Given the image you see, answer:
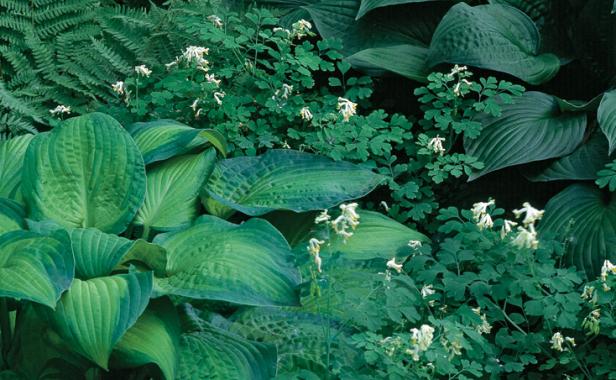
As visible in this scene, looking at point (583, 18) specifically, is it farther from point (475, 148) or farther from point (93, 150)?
point (93, 150)

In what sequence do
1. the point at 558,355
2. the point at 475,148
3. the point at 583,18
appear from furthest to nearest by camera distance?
the point at 583,18, the point at 475,148, the point at 558,355

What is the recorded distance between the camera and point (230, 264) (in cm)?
227

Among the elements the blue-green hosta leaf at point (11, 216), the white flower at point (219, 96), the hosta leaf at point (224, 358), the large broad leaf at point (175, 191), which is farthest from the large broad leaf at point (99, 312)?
the white flower at point (219, 96)

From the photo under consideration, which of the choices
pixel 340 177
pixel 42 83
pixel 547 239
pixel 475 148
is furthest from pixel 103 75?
pixel 547 239

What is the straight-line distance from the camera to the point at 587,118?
3160mm

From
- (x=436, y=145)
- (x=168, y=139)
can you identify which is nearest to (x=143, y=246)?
(x=168, y=139)

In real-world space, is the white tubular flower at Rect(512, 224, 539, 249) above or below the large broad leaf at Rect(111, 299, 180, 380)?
above

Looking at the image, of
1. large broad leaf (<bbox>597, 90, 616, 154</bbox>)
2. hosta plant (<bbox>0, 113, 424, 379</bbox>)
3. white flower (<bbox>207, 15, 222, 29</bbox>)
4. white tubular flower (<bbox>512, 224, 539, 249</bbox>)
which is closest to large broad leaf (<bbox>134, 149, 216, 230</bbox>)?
hosta plant (<bbox>0, 113, 424, 379</bbox>)

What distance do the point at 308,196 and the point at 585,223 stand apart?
3.02 ft

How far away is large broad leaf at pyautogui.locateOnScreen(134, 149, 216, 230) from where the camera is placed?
→ 2615 mm

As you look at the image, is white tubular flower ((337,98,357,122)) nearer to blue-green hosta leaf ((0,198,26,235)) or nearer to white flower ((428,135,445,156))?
white flower ((428,135,445,156))

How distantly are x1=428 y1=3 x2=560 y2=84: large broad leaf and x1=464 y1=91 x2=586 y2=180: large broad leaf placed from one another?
0.13 metres

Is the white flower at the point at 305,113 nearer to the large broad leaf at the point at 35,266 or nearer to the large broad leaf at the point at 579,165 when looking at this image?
the large broad leaf at the point at 579,165

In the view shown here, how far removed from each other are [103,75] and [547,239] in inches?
80.1
